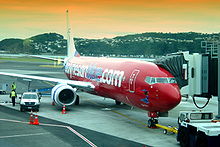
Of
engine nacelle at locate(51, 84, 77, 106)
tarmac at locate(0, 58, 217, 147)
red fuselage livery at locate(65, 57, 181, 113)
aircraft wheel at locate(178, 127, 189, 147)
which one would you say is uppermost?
red fuselage livery at locate(65, 57, 181, 113)

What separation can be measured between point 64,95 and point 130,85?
28.8 feet

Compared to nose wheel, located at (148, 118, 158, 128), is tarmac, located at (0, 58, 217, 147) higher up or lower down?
lower down

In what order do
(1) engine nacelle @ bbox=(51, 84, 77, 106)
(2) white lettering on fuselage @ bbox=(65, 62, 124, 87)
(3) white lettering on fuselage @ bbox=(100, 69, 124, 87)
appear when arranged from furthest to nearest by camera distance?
1. (1) engine nacelle @ bbox=(51, 84, 77, 106)
2. (2) white lettering on fuselage @ bbox=(65, 62, 124, 87)
3. (3) white lettering on fuselage @ bbox=(100, 69, 124, 87)

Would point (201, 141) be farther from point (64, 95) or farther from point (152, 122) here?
point (64, 95)

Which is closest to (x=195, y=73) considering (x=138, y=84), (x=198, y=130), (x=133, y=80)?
(x=138, y=84)

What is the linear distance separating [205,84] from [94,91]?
13426 mm

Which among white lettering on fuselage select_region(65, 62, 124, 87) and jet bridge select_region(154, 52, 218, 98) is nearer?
jet bridge select_region(154, 52, 218, 98)

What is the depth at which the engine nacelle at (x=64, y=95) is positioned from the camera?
103ft

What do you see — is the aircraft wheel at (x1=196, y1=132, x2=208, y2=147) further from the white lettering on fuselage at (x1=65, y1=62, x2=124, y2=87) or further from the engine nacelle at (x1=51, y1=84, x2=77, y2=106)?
the engine nacelle at (x1=51, y1=84, x2=77, y2=106)

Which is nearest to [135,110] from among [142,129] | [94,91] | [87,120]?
[94,91]

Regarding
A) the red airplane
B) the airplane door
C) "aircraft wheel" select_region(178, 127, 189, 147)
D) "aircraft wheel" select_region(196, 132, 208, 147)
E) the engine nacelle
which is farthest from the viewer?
the engine nacelle

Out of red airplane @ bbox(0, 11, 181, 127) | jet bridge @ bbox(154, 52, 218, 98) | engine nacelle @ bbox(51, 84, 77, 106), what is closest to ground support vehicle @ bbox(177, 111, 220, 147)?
red airplane @ bbox(0, 11, 181, 127)

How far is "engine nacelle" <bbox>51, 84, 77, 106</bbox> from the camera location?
31252mm

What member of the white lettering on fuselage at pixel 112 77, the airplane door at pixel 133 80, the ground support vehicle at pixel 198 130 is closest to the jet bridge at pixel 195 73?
the ground support vehicle at pixel 198 130
